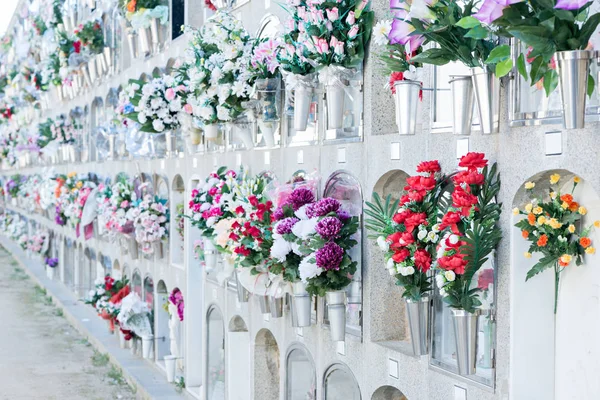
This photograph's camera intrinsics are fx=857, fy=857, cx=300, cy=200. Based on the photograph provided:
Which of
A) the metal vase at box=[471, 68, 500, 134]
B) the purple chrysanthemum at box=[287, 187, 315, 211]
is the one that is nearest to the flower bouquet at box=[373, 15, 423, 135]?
the metal vase at box=[471, 68, 500, 134]

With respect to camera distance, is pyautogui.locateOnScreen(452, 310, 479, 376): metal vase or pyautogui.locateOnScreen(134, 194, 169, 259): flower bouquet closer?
pyautogui.locateOnScreen(452, 310, 479, 376): metal vase

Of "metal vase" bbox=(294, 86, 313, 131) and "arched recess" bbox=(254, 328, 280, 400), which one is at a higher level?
"metal vase" bbox=(294, 86, 313, 131)

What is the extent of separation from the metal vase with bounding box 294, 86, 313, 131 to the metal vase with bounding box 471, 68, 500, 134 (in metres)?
1.46

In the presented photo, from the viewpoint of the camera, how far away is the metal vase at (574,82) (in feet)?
7.91

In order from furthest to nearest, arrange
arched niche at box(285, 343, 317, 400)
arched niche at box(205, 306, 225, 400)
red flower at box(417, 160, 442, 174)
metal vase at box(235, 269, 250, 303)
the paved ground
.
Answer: the paved ground < arched niche at box(205, 306, 225, 400) < metal vase at box(235, 269, 250, 303) < arched niche at box(285, 343, 317, 400) < red flower at box(417, 160, 442, 174)

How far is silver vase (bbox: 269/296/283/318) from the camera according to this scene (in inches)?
192

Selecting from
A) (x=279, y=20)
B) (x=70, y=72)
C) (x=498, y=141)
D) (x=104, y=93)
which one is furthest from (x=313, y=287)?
(x=70, y=72)

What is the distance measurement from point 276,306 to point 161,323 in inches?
130

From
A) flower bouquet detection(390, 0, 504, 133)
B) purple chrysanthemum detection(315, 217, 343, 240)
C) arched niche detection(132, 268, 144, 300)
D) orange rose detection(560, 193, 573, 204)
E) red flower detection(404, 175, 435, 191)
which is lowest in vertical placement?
arched niche detection(132, 268, 144, 300)

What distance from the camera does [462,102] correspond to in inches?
121

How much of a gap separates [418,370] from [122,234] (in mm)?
5042

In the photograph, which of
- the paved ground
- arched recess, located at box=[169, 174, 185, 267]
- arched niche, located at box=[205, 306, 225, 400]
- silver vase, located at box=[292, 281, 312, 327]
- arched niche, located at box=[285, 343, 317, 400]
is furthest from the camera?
the paved ground

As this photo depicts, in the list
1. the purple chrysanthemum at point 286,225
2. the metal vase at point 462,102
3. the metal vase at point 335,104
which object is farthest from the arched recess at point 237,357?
the metal vase at point 462,102

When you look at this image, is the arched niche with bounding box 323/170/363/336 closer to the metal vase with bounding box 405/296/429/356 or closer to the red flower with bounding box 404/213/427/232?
the metal vase with bounding box 405/296/429/356
